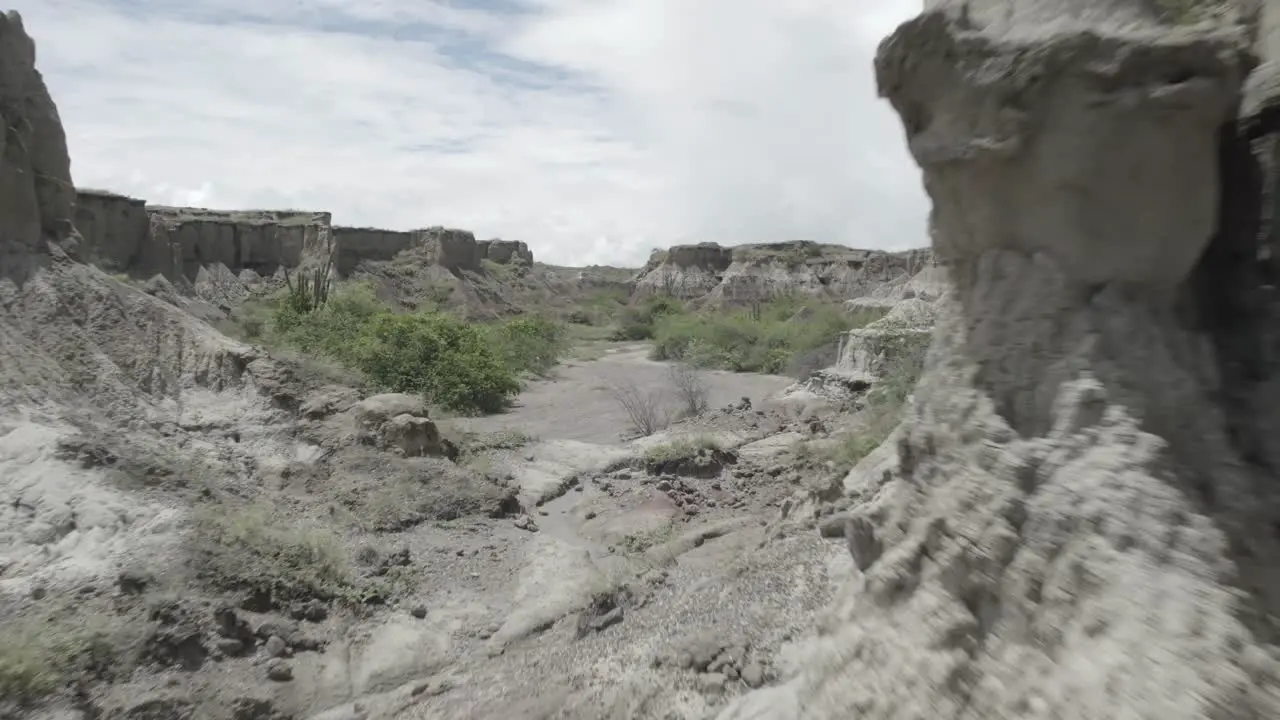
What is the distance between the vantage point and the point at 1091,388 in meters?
2.75

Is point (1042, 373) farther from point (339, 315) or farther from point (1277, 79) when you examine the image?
point (339, 315)

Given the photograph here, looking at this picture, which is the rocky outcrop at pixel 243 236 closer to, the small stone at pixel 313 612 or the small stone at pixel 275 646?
the small stone at pixel 313 612

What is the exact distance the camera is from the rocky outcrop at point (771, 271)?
52625mm

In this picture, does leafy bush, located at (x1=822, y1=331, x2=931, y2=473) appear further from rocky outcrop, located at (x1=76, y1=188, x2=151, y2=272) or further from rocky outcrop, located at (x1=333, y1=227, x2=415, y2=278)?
rocky outcrop, located at (x1=333, y1=227, x2=415, y2=278)

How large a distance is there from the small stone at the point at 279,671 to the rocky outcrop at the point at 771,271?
44680 millimetres

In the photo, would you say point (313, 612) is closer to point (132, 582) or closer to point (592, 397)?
point (132, 582)

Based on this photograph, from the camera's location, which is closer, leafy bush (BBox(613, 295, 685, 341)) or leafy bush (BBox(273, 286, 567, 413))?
leafy bush (BBox(273, 286, 567, 413))

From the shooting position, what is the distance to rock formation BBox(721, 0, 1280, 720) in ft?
8.07

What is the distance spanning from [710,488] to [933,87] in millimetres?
8021

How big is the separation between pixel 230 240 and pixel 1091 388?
4326 centimetres

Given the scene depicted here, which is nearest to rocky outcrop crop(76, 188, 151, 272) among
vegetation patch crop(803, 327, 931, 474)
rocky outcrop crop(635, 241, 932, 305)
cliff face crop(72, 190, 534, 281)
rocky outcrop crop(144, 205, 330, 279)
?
cliff face crop(72, 190, 534, 281)

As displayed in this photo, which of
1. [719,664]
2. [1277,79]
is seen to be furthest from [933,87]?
[719,664]

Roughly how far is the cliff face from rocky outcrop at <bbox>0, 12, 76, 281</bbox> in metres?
0.76

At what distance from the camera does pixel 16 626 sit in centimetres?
558
